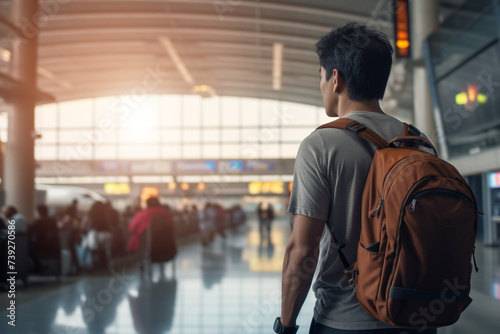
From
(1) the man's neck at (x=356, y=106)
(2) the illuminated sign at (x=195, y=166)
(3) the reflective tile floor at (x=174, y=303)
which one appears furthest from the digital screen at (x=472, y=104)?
(2) the illuminated sign at (x=195, y=166)

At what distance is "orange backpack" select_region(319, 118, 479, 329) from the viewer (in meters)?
1.30

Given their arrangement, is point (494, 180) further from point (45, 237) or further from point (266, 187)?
point (266, 187)

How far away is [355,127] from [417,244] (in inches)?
15.0

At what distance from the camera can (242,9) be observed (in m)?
26.2

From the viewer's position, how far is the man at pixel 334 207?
1523 millimetres

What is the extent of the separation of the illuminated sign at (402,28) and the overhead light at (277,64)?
14.5 metres

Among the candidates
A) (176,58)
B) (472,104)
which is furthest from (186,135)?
(472,104)

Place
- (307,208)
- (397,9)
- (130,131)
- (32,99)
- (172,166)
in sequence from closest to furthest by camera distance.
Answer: (307,208), (32,99), (397,9), (172,166), (130,131)

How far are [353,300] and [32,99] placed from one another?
13.3 m

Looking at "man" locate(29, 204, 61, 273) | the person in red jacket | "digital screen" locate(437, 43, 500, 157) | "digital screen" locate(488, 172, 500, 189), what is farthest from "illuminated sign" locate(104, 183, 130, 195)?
"man" locate(29, 204, 61, 273)

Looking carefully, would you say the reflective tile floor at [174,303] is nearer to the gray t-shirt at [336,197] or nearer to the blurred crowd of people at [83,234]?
the blurred crowd of people at [83,234]

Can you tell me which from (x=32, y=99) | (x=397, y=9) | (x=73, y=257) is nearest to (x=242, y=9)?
(x=397, y=9)

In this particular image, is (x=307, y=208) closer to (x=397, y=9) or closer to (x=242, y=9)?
(x=397, y=9)

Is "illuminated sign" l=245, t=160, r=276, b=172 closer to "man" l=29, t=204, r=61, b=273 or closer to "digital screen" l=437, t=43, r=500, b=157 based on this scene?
"digital screen" l=437, t=43, r=500, b=157
